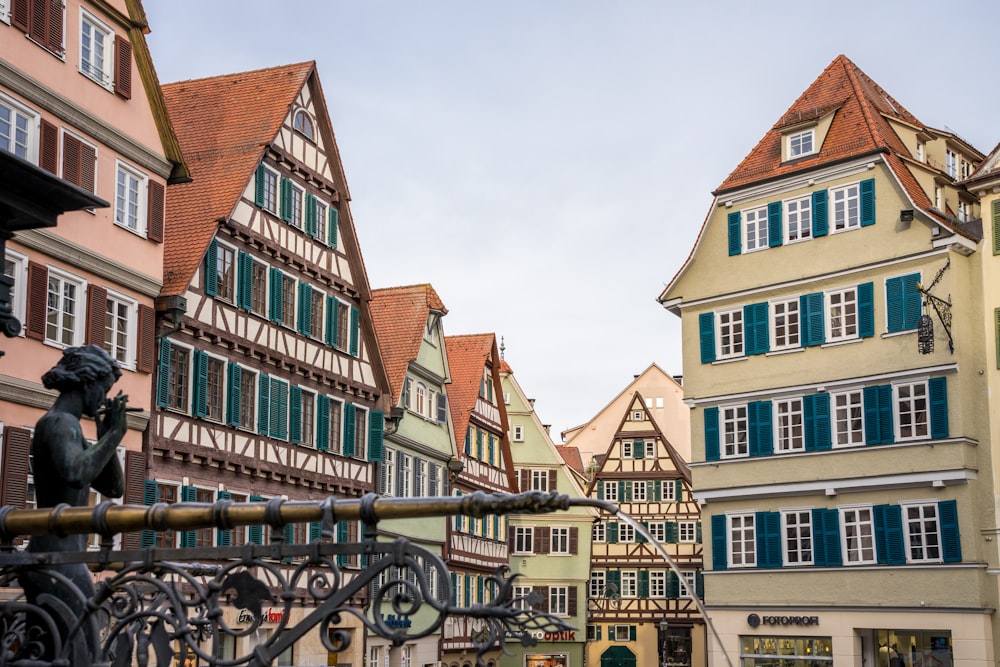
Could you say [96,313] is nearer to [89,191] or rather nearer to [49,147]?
[49,147]

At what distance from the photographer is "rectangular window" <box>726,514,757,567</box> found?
113 feet

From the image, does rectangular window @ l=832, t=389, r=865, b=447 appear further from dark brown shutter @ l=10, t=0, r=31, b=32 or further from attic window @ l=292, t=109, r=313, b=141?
dark brown shutter @ l=10, t=0, r=31, b=32

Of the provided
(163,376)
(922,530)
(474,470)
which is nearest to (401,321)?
(474,470)

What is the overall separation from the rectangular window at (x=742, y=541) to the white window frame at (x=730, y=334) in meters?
4.07

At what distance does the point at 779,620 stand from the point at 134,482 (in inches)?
641

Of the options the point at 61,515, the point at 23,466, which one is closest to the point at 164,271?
the point at 23,466

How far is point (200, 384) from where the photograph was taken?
2697cm

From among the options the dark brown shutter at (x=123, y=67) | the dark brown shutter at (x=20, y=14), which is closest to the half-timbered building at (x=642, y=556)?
the dark brown shutter at (x=123, y=67)

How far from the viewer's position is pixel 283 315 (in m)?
30.9

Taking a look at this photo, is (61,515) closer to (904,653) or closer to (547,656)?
(904,653)

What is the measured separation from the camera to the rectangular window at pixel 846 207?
3347cm

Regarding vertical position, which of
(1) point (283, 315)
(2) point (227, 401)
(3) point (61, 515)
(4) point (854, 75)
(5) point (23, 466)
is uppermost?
(4) point (854, 75)

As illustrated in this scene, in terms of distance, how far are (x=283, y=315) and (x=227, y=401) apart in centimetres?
323

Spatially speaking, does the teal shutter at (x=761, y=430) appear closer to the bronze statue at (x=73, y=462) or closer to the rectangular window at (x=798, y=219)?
the rectangular window at (x=798, y=219)
